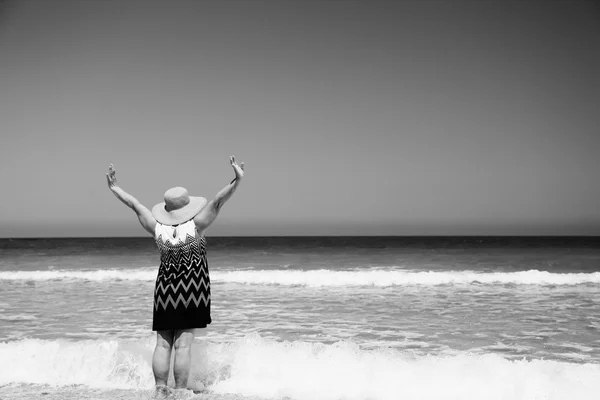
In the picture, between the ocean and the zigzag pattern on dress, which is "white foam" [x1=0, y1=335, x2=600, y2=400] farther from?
the zigzag pattern on dress

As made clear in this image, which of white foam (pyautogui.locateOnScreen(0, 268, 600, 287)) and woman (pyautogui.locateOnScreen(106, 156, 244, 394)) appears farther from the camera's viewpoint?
white foam (pyautogui.locateOnScreen(0, 268, 600, 287))

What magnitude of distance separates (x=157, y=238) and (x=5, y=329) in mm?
5527

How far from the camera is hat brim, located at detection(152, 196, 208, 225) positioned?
4.47 metres

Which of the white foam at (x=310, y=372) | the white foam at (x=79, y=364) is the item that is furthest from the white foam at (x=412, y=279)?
the white foam at (x=79, y=364)

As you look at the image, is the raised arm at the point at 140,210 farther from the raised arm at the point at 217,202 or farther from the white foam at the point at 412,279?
the white foam at the point at 412,279

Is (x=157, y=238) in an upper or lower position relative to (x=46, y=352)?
upper

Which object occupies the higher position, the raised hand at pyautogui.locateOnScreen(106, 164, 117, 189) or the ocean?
the raised hand at pyautogui.locateOnScreen(106, 164, 117, 189)

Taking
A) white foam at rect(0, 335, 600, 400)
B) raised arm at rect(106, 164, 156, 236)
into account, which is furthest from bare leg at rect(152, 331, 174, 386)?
raised arm at rect(106, 164, 156, 236)

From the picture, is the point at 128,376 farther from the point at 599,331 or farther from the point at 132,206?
the point at 599,331

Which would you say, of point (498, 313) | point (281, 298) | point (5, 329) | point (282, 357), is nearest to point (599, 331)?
point (498, 313)

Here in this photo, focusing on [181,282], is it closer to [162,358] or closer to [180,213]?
[180,213]

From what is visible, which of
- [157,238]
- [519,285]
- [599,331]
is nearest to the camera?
[157,238]

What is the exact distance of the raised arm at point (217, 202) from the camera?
4293mm

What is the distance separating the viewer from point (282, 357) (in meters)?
5.88
